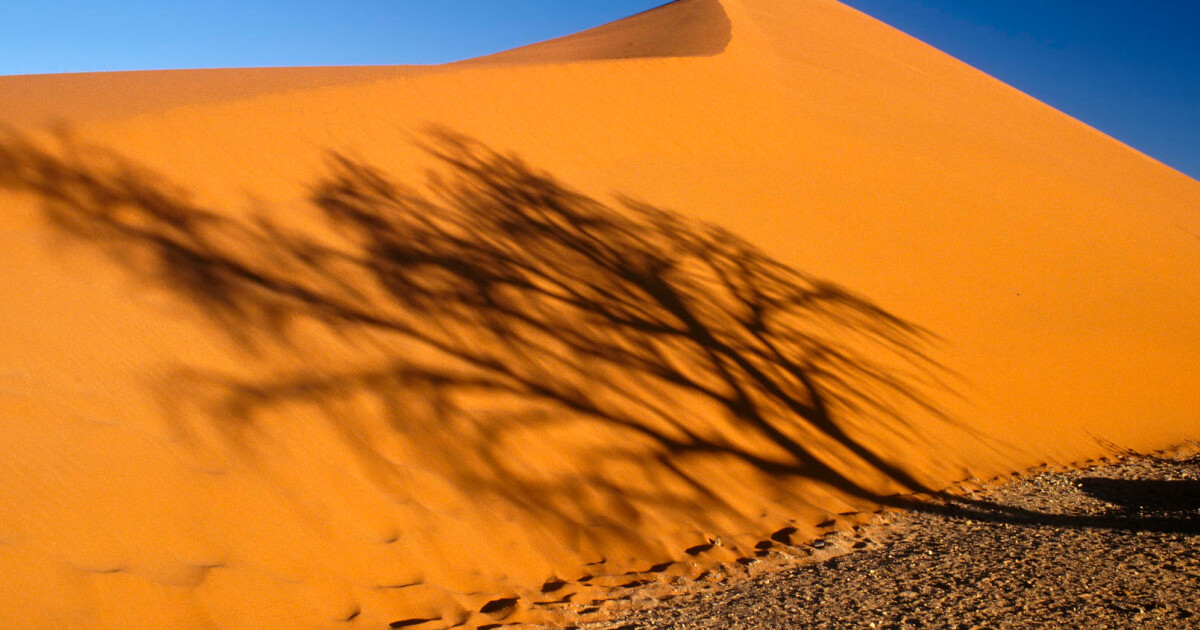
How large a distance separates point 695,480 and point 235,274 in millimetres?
3126

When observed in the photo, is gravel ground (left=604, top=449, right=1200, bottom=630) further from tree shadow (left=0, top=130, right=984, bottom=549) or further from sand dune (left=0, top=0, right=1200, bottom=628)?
tree shadow (left=0, top=130, right=984, bottom=549)

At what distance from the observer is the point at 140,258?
17.1 feet

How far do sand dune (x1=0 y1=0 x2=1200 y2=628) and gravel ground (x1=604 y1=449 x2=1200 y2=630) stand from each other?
44 cm

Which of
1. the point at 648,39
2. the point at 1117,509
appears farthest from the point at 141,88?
the point at 648,39

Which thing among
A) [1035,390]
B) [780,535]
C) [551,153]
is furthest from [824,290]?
[780,535]

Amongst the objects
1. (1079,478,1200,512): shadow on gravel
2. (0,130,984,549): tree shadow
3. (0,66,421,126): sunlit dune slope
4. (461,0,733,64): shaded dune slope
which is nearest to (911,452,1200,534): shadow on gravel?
(1079,478,1200,512): shadow on gravel

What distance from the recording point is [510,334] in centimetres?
582

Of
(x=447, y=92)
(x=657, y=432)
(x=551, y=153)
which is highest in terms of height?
(x=447, y=92)

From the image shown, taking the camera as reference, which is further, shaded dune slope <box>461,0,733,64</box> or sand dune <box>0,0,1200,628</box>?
shaded dune slope <box>461,0,733,64</box>

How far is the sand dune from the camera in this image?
158 inches

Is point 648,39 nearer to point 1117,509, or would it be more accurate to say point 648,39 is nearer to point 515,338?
point 515,338

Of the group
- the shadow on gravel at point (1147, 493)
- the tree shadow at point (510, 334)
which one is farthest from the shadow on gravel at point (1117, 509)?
the tree shadow at point (510, 334)

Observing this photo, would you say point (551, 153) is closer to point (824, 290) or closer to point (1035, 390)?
point (824, 290)

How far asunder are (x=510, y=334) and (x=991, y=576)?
10.6ft
